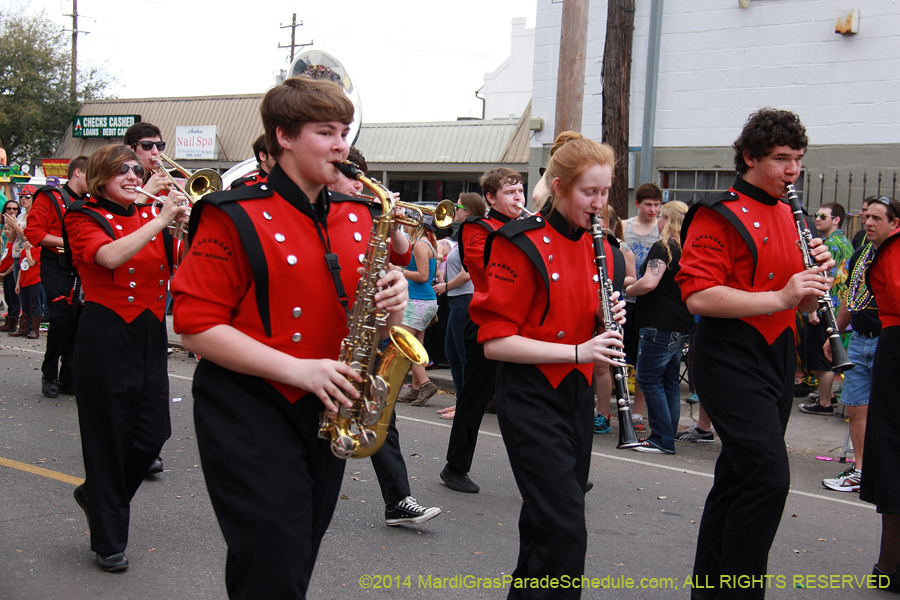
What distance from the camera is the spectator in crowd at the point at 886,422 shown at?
4.12 metres

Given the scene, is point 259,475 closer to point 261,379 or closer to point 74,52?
point 261,379

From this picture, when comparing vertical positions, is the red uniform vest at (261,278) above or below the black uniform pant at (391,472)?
above

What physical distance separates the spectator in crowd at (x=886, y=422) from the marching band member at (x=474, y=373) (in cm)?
213

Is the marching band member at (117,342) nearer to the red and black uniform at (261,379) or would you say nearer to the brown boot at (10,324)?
the red and black uniform at (261,379)

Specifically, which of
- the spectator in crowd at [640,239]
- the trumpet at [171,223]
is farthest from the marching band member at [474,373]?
the spectator in crowd at [640,239]

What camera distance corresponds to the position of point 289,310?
2.38 metres

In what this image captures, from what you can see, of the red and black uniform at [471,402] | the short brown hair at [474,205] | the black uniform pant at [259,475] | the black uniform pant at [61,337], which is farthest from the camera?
the black uniform pant at [61,337]

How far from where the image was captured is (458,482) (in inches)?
222

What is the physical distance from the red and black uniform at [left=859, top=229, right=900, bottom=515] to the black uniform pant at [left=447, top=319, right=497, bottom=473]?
2.26m

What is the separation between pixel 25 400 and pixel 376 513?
4.75 m

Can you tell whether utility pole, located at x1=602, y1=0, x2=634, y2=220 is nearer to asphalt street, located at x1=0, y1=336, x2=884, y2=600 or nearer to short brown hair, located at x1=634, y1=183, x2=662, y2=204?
short brown hair, located at x1=634, y1=183, x2=662, y2=204

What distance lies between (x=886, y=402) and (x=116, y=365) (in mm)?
3839

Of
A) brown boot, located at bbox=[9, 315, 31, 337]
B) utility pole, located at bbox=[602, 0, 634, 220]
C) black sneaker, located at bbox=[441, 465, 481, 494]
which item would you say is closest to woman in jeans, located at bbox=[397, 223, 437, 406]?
black sneaker, located at bbox=[441, 465, 481, 494]

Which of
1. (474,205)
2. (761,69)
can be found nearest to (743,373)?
(474,205)
